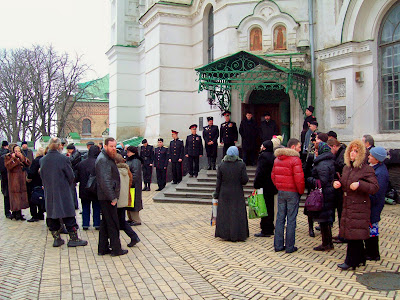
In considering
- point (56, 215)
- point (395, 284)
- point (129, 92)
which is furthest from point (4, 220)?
point (129, 92)

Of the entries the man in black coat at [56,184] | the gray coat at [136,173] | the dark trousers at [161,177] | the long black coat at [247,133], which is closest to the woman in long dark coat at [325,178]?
the gray coat at [136,173]

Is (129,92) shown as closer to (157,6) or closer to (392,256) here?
(157,6)

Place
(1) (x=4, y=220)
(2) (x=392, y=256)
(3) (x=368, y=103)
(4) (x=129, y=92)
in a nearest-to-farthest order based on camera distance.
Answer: (2) (x=392, y=256)
(1) (x=4, y=220)
(3) (x=368, y=103)
(4) (x=129, y=92)

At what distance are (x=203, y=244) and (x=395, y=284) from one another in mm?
3279

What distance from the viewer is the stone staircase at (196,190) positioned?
41.7 feet

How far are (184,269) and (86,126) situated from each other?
5482cm

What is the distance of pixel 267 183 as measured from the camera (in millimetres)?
8359

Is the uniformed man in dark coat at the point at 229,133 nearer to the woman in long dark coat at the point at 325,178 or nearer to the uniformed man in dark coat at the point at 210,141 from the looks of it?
the uniformed man in dark coat at the point at 210,141

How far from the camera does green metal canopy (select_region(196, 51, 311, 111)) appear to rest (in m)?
12.9

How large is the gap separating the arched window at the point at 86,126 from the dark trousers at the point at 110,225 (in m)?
52.9

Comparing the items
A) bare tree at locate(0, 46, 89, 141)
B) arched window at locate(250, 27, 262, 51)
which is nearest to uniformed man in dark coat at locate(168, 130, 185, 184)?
arched window at locate(250, 27, 262, 51)

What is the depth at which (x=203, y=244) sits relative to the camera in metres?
7.93

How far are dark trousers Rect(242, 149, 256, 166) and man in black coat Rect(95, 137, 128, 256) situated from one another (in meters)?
7.14

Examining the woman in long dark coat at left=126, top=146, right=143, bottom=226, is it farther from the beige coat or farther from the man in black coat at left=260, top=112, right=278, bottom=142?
the man in black coat at left=260, top=112, right=278, bottom=142
